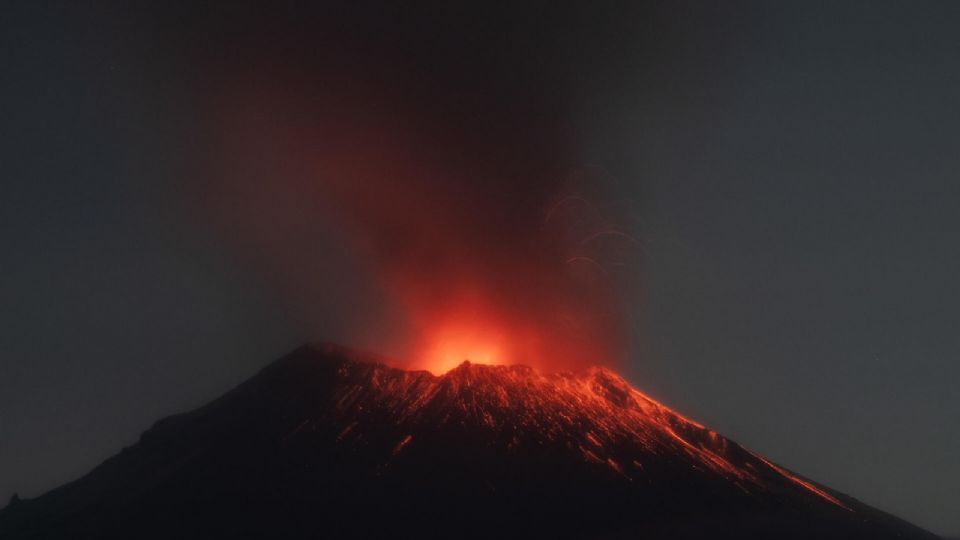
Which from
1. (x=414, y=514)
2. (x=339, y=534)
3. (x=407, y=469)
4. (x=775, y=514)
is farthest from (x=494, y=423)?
(x=775, y=514)

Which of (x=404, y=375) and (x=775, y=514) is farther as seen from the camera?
(x=404, y=375)

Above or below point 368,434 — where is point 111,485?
below

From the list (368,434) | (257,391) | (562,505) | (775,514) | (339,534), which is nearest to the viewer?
(339,534)

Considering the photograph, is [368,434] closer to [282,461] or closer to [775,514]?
[282,461]

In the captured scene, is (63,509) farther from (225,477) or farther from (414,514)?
(414,514)

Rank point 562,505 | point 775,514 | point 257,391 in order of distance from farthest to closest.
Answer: point 257,391
point 775,514
point 562,505

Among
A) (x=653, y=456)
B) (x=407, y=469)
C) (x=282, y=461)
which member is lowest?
(x=282, y=461)
